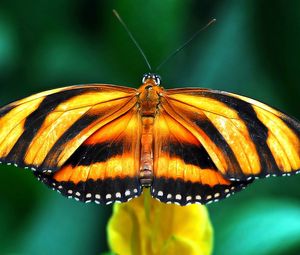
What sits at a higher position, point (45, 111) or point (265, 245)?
point (45, 111)

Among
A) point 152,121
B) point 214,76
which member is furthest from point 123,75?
point 152,121

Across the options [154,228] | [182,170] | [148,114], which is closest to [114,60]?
[148,114]

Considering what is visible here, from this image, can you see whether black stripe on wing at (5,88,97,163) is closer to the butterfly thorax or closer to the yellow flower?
the butterfly thorax

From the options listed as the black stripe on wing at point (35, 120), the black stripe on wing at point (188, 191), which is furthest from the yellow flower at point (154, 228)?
the black stripe on wing at point (35, 120)

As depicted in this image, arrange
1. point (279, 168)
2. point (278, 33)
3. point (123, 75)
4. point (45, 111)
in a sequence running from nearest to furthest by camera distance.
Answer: point (279, 168) → point (45, 111) → point (123, 75) → point (278, 33)

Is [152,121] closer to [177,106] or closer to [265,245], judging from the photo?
[177,106]

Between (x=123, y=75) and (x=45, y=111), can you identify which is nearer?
(x=45, y=111)

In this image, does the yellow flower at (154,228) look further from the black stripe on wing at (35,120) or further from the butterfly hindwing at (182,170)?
the black stripe on wing at (35,120)

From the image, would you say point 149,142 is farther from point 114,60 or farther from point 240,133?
point 114,60
